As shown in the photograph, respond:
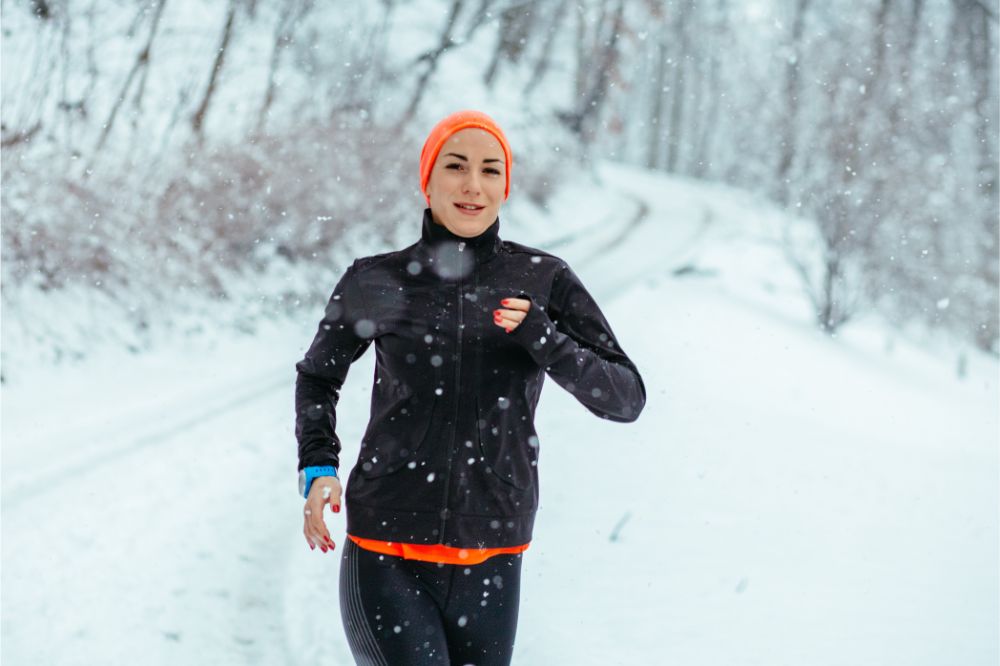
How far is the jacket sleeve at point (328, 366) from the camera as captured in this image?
7.10 feet

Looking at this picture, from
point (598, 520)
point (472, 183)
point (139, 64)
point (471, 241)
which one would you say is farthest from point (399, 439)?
point (139, 64)

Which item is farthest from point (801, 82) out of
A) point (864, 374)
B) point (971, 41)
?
point (864, 374)

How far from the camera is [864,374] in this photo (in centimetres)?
1064

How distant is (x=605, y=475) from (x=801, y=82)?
11506 millimetres

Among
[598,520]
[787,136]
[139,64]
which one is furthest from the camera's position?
[787,136]

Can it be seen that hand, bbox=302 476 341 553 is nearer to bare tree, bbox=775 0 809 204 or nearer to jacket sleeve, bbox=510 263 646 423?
jacket sleeve, bbox=510 263 646 423

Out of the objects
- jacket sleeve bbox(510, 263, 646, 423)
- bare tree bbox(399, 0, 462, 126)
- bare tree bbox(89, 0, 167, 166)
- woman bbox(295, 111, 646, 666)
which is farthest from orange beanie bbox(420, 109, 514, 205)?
bare tree bbox(399, 0, 462, 126)

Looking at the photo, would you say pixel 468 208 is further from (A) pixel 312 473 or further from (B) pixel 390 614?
(B) pixel 390 614

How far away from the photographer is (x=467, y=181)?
2125mm

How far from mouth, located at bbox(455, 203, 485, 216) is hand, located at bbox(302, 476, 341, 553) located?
67cm

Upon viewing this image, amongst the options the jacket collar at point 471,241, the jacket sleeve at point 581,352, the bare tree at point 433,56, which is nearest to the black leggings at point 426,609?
the jacket sleeve at point 581,352

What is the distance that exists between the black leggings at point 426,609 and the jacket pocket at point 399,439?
7.8 inches

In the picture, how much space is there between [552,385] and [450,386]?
20.2ft

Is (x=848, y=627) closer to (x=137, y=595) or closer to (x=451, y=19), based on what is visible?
(x=137, y=595)
